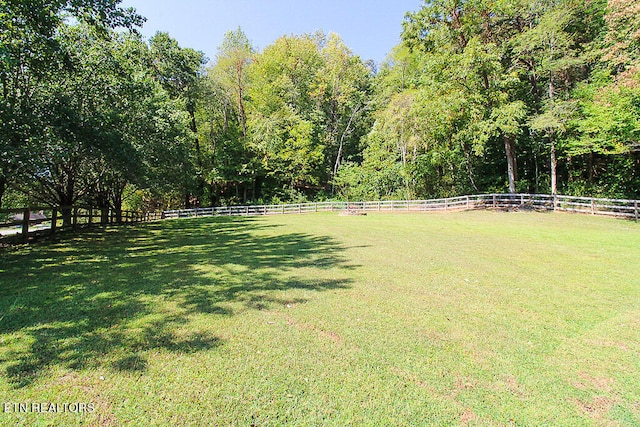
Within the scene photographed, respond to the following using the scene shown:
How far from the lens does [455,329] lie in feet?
12.2

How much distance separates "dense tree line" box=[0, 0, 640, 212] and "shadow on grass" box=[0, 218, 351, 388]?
2898 millimetres

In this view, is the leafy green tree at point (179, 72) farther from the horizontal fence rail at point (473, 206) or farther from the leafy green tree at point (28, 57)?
the leafy green tree at point (28, 57)

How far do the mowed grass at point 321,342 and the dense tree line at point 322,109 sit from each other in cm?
505

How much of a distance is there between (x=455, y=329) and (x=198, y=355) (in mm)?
2836

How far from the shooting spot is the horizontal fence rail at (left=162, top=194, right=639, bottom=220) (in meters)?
15.3

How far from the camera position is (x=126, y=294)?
459 cm

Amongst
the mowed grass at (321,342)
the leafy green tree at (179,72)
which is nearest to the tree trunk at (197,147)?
the leafy green tree at (179,72)

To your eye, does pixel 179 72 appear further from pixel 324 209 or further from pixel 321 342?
pixel 321 342

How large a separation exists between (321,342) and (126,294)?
3083mm

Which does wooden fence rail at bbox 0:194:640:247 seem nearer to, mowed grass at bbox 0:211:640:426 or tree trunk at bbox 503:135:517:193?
tree trunk at bbox 503:135:517:193

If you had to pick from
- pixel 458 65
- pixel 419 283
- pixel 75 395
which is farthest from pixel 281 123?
pixel 75 395

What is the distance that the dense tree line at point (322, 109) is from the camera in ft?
29.5

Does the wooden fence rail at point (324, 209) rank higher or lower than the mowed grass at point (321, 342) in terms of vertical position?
higher

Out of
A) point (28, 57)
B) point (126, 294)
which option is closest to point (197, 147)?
point (28, 57)
